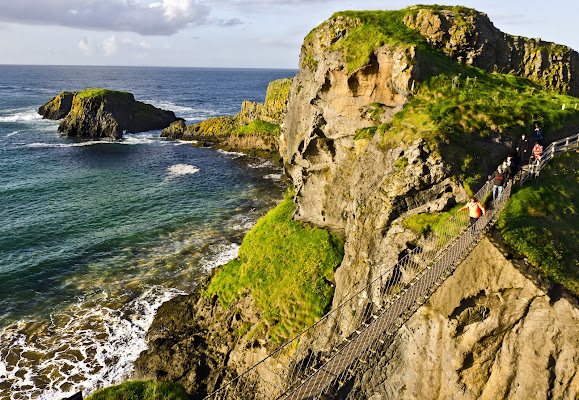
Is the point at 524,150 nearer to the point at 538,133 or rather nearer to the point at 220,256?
the point at 538,133

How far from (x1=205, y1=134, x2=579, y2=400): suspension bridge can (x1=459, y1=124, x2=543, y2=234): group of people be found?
297 millimetres

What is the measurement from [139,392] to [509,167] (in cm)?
1805

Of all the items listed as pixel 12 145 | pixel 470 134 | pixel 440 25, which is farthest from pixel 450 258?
pixel 12 145

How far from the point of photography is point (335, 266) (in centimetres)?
2194

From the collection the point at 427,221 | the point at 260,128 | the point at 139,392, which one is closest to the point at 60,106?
the point at 260,128

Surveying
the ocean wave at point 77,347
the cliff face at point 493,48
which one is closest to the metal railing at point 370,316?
the ocean wave at point 77,347

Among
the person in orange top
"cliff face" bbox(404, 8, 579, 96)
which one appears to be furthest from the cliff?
the person in orange top

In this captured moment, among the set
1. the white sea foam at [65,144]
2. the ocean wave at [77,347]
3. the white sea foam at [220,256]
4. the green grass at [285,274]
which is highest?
the white sea foam at [65,144]

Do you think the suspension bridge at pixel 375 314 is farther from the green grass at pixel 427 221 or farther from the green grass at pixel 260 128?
the green grass at pixel 260 128

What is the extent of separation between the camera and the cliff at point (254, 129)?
7019 centimetres

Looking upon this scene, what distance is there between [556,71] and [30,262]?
52.4 metres

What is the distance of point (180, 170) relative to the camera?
194 feet

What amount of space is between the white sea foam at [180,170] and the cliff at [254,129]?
43.1 feet

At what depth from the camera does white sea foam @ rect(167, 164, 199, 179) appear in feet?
187
